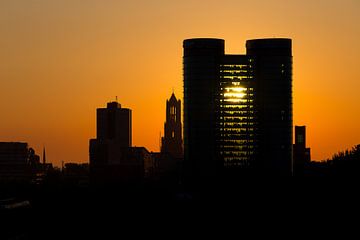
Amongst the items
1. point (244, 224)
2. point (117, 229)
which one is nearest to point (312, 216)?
point (244, 224)

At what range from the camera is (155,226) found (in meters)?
196

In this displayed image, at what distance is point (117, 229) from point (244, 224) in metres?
15.0

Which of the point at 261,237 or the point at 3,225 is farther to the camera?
the point at 3,225

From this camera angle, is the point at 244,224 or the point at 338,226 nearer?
the point at 338,226

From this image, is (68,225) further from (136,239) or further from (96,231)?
(136,239)

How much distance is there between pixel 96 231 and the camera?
18588 cm

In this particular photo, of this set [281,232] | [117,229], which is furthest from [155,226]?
[281,232]

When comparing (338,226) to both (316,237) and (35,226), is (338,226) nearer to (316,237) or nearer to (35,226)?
(316,237)

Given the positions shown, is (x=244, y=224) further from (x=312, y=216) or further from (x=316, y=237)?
(x=316, y=237)

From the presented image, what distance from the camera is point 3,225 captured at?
190 meters

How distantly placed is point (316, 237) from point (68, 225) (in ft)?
126

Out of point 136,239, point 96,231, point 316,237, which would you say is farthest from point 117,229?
point 316,237

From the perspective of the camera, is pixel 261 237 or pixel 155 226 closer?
pixel 261 237

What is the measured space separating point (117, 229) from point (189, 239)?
57.6ft
